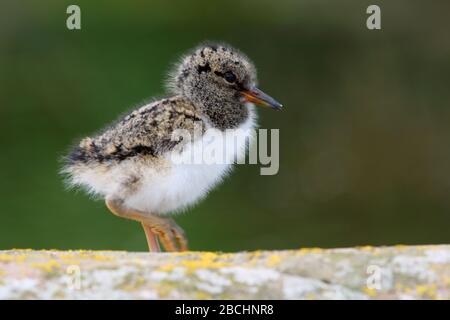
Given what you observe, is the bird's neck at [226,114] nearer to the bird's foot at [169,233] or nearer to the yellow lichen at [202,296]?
the bird's foot at [169,233]

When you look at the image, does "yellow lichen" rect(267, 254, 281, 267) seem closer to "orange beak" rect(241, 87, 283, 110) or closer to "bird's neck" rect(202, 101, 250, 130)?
"bird's neck" rect(202, 101, 250, 130)

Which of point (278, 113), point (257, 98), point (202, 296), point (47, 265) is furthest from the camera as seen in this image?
point (278, 113)

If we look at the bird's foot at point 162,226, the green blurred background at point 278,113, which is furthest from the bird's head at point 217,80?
the green blurred background at point 278,113

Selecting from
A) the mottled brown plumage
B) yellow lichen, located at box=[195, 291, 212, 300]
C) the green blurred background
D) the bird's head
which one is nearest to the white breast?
Answer: the mottled brown plumage

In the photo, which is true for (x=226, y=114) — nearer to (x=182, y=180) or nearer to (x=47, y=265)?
(x=182, y=180)

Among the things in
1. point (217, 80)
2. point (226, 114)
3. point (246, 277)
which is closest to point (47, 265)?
point (246, 277)

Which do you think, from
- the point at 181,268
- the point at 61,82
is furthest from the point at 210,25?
the point at 181,268
